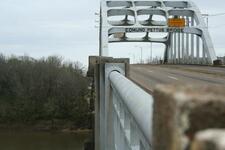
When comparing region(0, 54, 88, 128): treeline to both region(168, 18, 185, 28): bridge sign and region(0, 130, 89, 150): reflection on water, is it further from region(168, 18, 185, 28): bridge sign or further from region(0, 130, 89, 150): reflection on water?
region(168, 18, 185, 28): bridge sign

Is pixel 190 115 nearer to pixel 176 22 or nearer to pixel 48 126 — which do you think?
pixel 176 22

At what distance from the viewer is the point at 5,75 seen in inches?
4043

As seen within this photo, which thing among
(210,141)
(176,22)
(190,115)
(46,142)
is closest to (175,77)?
(190,115)

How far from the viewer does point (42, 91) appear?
103 metres

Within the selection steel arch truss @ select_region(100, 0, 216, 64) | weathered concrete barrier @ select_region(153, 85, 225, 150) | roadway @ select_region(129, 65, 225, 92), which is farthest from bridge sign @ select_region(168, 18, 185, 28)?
weathered concrete barrier @ select_region(153, 85, 225, 150)

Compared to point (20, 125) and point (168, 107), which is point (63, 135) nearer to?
point (20, 125)

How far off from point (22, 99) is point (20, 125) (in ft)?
29.5

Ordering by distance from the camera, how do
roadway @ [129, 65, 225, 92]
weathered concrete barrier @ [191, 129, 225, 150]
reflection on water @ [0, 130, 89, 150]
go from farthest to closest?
reflection on water @ [0, 130, 89, 150], roadway @ [129, 65, 225, 92], weathered concrete barrier @ [191, 129, 225, 150]

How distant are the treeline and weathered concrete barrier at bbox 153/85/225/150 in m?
92.7

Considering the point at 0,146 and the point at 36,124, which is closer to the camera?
the point at 0,146

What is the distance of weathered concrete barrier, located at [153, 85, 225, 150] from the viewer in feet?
3.72

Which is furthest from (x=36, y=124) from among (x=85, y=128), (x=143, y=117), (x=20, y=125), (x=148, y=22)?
(x=143, y=117)

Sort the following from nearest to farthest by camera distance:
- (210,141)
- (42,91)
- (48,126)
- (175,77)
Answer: (210,141), (175,77), (48,126), (42,91)

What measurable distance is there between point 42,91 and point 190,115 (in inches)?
4031
